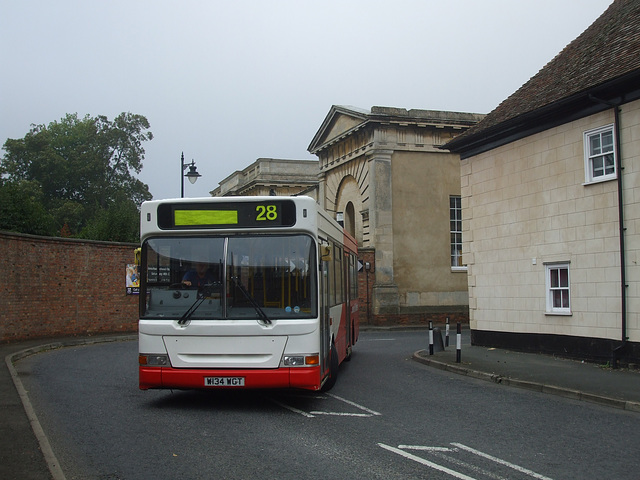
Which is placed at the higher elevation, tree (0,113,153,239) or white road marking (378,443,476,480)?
tree (0,113,153,239)

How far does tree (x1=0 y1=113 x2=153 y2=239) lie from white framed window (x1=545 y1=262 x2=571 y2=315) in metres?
57.3

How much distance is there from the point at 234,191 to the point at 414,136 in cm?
2419

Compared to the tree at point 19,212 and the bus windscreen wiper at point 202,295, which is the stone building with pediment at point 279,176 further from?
the bus windscreen wiper at point 202,295

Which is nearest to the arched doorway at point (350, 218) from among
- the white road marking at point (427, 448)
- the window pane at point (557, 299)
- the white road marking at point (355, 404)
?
the window pane at point (557, 299)

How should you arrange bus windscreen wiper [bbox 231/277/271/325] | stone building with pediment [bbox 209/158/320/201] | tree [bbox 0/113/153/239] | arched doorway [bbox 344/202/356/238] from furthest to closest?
tree [bbox 0/113/153/239] → stone building with pediment [bbox 209/158/320/201] → arched doorway [bbox 344/202/356/238] → bus windscreen wiper [bbox 231/277/271/325]

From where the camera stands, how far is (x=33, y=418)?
29.0ft

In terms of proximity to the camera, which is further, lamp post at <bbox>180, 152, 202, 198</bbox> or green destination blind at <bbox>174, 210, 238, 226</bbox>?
lamp post at <bbox>180, 152, 202, 198</bbox>

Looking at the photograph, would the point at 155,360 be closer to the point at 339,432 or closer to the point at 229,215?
the point at 229,215

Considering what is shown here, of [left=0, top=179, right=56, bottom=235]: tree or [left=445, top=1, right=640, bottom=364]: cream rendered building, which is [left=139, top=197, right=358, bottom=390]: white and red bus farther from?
[left=0, top=179, right=56, bottom=235]: tree

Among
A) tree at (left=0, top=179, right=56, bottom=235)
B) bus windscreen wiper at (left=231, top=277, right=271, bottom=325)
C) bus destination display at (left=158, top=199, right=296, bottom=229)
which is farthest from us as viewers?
tree at (left=0, top=179, right=56, bottom=235)

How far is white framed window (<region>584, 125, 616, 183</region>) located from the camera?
596 inches

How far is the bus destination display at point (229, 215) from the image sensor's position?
9797mm

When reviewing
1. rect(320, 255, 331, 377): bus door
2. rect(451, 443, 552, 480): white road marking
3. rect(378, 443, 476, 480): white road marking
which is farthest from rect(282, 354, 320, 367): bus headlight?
rect(451, 443, 552, 480): white road marking

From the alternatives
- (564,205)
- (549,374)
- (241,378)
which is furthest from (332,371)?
(564,205)
